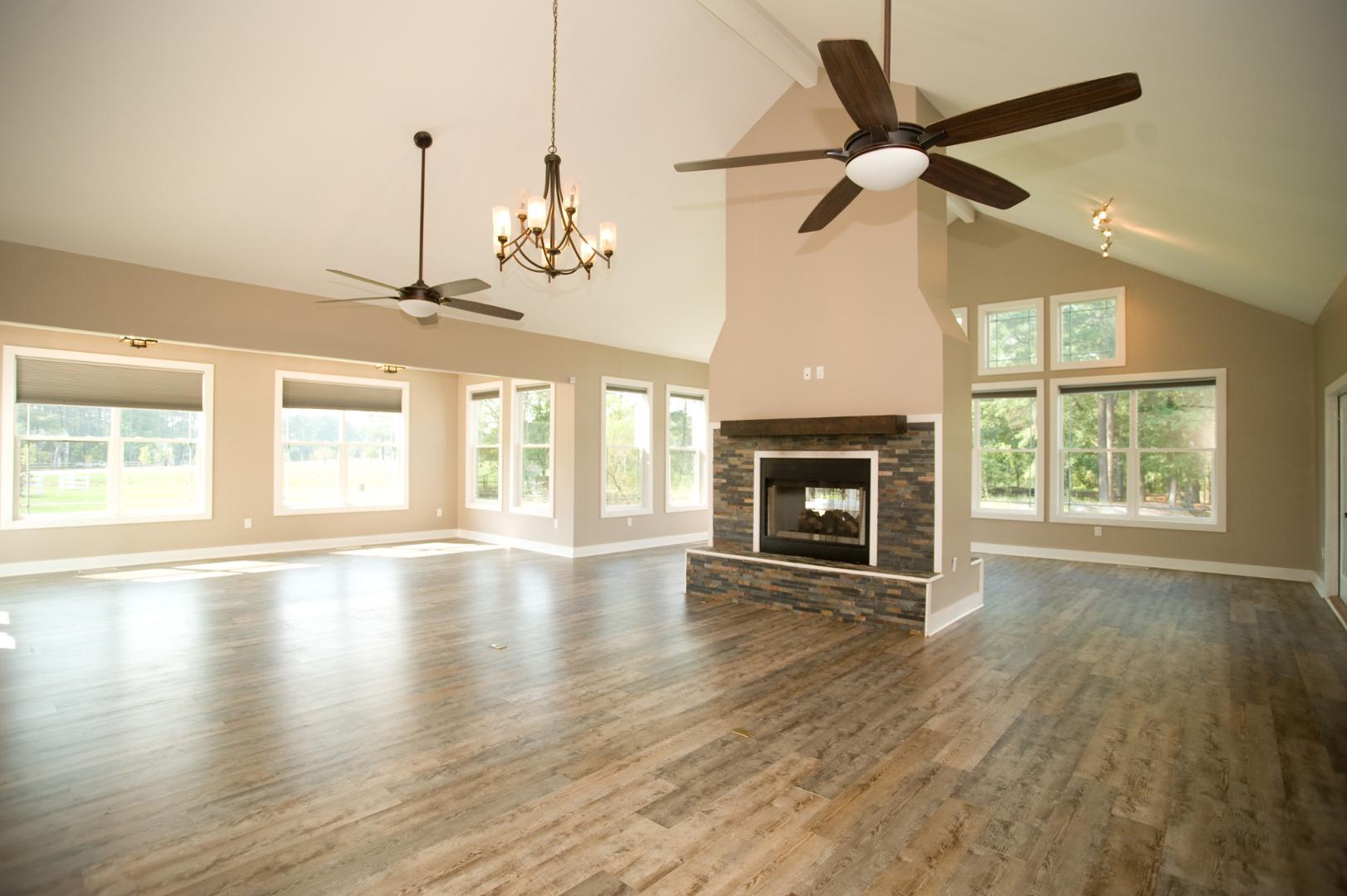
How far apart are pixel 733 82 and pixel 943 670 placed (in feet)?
15.9

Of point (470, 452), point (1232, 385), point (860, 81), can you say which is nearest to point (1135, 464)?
point (1232, 385)

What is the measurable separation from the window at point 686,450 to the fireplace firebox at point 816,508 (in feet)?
12.3

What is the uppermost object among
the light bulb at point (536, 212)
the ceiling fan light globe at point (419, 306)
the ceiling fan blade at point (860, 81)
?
the ceiling fan blade at point (860, 81)

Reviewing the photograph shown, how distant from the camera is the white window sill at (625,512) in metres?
8.88

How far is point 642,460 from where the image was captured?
9.42 m

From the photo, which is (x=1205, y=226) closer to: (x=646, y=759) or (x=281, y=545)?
(x=646, y=759)

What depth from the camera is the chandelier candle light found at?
5.60 m

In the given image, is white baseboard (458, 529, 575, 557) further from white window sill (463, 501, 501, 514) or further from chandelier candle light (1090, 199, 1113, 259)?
chandelier candle light (1090, 199, 1113, 259)

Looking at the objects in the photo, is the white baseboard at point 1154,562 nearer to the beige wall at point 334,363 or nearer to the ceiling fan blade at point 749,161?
the beige wall at point 334,363

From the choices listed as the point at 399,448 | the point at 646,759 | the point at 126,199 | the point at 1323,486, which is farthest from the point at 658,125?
the point at 1323,486

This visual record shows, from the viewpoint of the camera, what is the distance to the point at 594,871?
2039 mm

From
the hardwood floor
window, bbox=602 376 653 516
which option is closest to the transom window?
the hardwood floor

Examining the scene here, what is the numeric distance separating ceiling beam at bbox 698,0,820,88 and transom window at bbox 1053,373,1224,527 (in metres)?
5.17

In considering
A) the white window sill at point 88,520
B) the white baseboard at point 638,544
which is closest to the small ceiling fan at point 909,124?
the white baseboard at point 638,544
